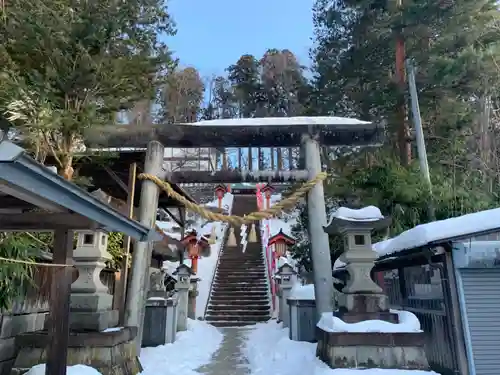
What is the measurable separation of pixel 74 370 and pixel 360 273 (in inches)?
172

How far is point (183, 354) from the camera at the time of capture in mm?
8609

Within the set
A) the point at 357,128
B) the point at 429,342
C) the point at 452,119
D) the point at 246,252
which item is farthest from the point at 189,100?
the point at 429,342

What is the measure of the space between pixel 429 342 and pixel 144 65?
7.76 m

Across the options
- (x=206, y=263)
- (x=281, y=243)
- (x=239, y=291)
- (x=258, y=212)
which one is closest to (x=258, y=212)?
(x=258, y=212)

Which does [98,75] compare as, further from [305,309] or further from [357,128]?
[305,309]

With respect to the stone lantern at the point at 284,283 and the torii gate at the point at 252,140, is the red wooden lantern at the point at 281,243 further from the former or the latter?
the torii gate at the point at 252,140

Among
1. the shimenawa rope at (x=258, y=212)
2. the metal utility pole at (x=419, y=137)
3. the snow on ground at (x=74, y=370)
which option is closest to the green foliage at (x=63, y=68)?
the shimenawa rope at (x=258, y=212)

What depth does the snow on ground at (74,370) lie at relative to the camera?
4844mm

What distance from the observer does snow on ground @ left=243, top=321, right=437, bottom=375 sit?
5.35m

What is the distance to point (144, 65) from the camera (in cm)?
823

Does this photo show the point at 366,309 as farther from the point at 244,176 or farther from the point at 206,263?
the point at 206,263

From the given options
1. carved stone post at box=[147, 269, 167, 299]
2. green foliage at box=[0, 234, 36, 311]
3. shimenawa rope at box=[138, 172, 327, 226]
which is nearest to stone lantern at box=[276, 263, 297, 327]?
carved stone post at box=[147, 269, 167, 299]

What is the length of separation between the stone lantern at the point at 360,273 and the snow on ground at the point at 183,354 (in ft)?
10.7

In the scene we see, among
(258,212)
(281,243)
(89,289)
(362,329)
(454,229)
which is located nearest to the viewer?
(454,229)
